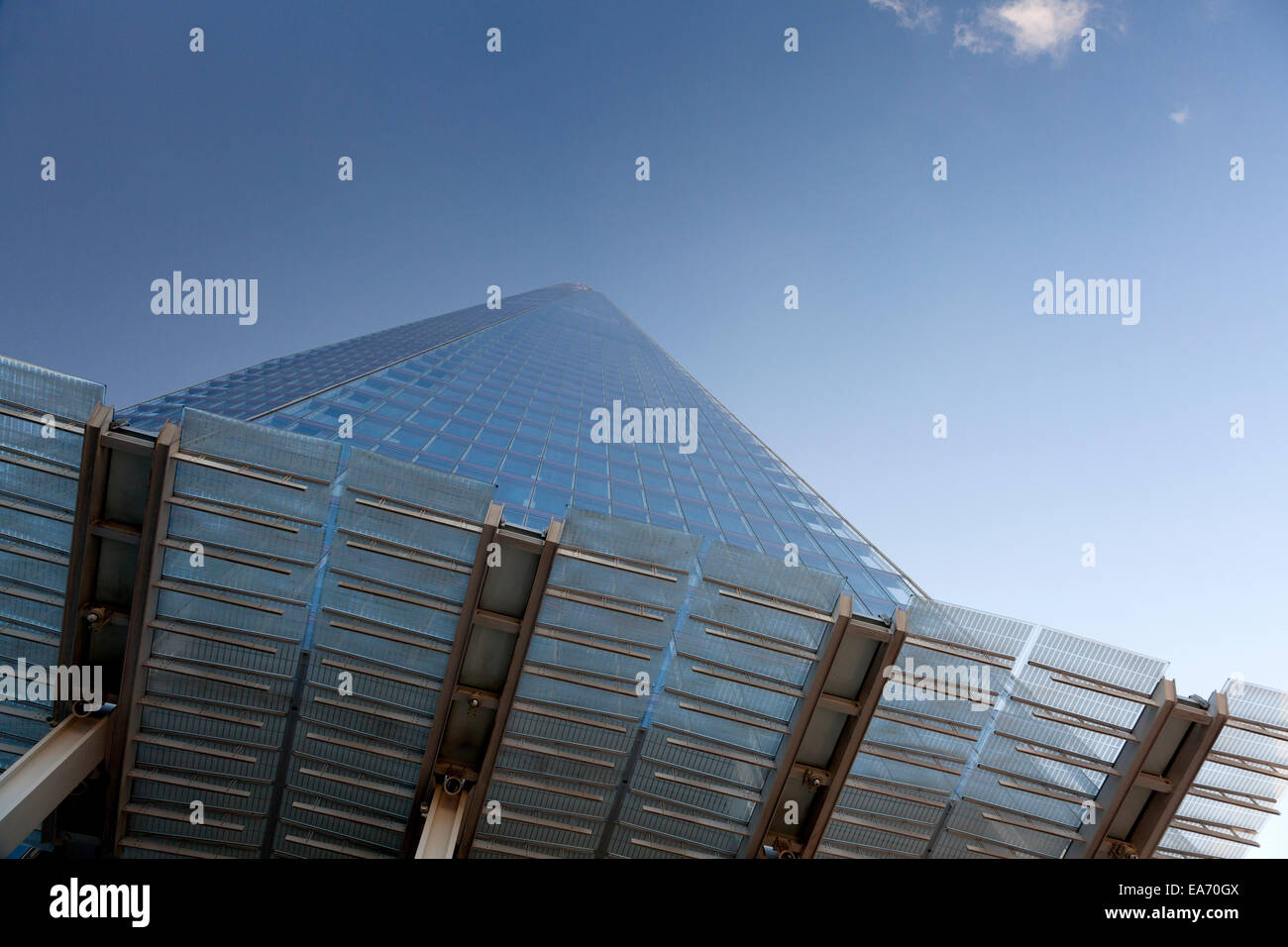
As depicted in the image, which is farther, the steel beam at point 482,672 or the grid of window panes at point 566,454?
the grid of window panes at point 566,454

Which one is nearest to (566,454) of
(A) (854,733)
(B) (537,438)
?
(B) (537,438)

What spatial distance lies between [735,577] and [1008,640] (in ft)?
A: 15.6

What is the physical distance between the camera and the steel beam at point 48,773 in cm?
925

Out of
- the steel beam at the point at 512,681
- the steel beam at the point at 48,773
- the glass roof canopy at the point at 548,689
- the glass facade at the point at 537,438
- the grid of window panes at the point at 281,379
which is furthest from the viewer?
the grid of window panes at the point at 281,379

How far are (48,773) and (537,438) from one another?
1996 centimetres

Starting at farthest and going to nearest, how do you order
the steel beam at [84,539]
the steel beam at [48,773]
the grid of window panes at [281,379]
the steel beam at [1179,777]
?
the grid of window panes at [281,379]
the steel beam at [1179,777]
the steel beam at [84,539]
the steel beam at [48,773]

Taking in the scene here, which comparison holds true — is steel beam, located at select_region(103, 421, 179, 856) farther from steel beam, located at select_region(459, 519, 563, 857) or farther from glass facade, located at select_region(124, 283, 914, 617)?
glass facade, located at select_region(124, 283, 914, 617)

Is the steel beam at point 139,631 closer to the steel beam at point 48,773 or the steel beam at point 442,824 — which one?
the steel beam at point 48,773

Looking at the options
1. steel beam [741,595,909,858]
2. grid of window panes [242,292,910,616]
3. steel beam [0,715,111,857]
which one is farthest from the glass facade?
steel beam [0,715,111,857]

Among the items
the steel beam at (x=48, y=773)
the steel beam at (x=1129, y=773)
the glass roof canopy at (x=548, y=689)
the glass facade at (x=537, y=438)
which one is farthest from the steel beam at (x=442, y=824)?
the steel beam at (x=1129, y=773)

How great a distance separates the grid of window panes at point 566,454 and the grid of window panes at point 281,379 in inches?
63.3

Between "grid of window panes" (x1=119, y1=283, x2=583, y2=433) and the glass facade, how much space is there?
0.15m

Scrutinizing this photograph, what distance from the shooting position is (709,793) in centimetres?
1208
